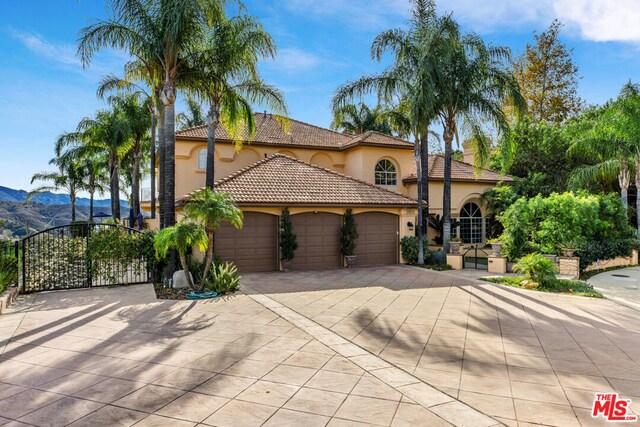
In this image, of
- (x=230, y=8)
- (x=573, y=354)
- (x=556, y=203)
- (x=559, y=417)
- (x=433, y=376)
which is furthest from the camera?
(x=556, y=203)

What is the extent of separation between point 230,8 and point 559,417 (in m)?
14.9

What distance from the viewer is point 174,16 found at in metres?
11.1

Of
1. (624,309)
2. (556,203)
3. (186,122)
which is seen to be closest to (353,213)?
(556,203)

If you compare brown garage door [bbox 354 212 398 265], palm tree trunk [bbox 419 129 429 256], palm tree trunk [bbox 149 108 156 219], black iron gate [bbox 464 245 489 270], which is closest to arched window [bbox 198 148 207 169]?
palm tree trunk [bbox 149 108 156 219]

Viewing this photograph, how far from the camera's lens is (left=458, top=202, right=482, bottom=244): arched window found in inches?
945

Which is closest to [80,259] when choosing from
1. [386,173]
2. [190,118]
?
[386,173]

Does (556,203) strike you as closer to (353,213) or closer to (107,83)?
(353,213)

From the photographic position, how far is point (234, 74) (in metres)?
14.5

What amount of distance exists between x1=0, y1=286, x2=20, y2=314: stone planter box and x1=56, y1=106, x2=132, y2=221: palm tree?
17628 millimetres

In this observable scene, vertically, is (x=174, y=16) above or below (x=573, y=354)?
above

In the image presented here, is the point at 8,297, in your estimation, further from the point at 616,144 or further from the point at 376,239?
the point at 616,144

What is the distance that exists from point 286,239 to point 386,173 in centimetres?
1077

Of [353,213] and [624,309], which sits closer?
[624,309]

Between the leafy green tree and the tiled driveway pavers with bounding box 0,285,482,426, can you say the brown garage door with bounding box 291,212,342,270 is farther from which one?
the leafy green tree
